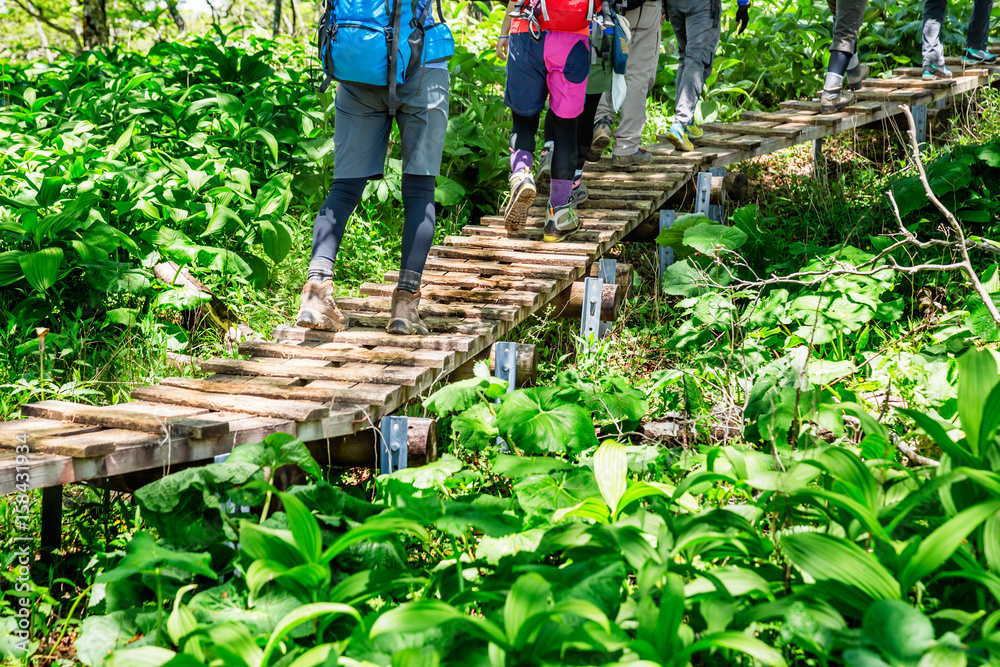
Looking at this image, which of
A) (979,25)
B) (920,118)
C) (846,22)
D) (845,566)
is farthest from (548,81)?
(979,25)

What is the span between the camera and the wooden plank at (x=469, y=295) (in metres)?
4.14

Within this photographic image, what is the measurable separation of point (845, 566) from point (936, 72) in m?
7.42

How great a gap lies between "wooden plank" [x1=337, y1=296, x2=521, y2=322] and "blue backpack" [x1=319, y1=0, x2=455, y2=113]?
1.01m

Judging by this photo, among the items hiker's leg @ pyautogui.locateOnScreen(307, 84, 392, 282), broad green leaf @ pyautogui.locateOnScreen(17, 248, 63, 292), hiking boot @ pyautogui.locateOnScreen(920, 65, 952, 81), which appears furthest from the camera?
hiking boot @ pyautogui.locateOnScreen(920, 65, 952, 81)

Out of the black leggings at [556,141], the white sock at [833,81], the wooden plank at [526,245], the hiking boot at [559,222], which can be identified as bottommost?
the wooden plank at [526,245]

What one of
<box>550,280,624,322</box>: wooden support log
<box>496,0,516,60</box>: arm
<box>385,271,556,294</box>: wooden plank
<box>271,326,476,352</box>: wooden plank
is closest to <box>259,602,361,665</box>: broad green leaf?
<box>271,326,476,352</box>: wooden plank

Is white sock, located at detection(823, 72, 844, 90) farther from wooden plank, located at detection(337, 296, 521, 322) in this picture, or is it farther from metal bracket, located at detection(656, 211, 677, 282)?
wooden plank, located at detection(337, 296, 521, 322)

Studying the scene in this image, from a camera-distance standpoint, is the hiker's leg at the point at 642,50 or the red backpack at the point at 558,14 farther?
the hiker's leg at the point at 642,50

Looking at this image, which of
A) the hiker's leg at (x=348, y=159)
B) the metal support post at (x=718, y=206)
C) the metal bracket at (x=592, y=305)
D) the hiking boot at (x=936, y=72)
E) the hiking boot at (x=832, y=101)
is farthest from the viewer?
the hiking boot at (x=936, y=72)

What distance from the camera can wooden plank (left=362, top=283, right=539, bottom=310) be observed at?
414 cm

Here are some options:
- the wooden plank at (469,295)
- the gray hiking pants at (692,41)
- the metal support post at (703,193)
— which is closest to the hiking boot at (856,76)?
the gray hiking pants at (692,41)

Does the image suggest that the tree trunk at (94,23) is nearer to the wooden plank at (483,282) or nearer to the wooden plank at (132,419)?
the wooden plank at (483,282)

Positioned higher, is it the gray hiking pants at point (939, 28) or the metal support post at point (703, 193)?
the gray hiking pants at point (939, 28)

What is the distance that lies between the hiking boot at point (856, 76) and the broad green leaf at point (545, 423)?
585cm
